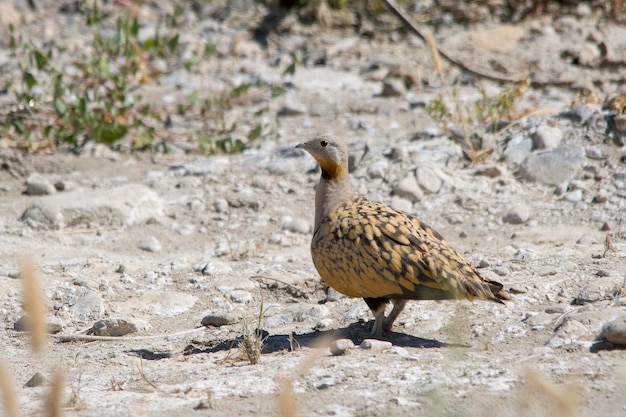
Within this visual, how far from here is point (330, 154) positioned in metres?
4.95

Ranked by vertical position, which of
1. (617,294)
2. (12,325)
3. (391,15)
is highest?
(391,15)

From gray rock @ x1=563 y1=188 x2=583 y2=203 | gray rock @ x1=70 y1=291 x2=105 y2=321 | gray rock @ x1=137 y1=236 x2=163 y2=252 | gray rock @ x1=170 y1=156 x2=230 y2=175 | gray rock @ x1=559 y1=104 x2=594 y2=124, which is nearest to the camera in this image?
gray rock @ x1=70 y1=291 x2=105 y2=321

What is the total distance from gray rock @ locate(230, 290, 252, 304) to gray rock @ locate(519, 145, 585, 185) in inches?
96.5

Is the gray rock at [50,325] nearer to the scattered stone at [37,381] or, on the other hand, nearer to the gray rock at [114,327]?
the gray rock at [114,327]

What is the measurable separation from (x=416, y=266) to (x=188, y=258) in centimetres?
214

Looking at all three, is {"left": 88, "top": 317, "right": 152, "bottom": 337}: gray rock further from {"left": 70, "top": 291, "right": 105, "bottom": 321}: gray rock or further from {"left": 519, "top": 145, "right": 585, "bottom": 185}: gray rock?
{"left": 519, "top": 145, "right": 585, "bottom": 185}: gray rock

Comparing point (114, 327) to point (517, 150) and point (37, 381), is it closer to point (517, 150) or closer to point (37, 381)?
point (37, 381)

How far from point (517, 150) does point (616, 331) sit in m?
3.12

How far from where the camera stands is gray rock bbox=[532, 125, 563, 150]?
668 centimetres

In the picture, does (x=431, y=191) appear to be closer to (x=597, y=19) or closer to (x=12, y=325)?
(x=12, y=325)

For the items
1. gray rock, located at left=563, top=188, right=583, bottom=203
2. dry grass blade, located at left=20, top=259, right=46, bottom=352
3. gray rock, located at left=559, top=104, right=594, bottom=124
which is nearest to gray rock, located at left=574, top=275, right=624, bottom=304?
gray rock, located at left=563, top=188, right=583, bottom=203

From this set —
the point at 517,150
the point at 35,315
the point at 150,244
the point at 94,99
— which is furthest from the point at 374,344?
the point at 94,99

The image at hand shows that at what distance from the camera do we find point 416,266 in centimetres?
413

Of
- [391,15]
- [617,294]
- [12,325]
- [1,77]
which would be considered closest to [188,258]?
[12,325]
